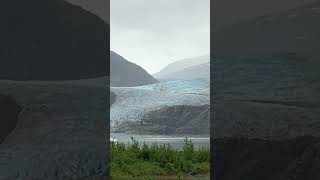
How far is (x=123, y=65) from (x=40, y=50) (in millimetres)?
51171

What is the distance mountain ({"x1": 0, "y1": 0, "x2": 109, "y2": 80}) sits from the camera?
17.2 ft

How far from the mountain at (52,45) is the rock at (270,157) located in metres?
1.46

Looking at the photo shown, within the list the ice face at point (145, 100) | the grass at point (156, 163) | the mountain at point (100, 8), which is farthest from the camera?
the ice face at point (145, 100)

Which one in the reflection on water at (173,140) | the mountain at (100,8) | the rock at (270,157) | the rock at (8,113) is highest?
the mountain at (100,8)

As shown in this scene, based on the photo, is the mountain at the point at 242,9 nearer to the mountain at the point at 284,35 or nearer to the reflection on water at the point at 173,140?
the mountain at the point at 284,35

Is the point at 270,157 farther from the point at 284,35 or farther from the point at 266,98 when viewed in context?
the point at 284,35

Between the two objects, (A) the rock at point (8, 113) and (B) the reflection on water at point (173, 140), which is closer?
(A) the rock at point (8, 113)

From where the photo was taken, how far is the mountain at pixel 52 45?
5.23 meters

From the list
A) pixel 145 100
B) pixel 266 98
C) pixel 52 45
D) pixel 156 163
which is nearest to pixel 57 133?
pixel 52 45

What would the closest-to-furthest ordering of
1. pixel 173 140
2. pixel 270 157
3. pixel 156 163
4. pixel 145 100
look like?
pixel 270 157, pixel 156 163, pixel 173 140, pixel 145 100

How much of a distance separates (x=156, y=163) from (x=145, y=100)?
69.5ft

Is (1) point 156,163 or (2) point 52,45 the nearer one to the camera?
(2) point 52,45

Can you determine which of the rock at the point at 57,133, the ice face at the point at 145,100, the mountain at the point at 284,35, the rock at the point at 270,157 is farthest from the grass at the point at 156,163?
the ice face at the point at 145,100

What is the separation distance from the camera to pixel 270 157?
17.0 ft
